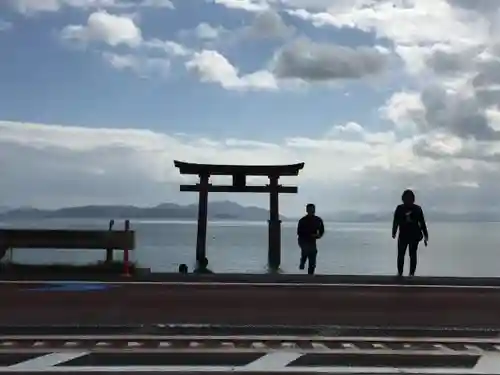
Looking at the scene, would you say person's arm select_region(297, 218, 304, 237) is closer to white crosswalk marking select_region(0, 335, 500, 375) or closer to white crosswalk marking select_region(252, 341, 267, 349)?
white crosswalk marking select_region(0, 335, 500, 375)

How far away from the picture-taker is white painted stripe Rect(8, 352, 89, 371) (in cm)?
883

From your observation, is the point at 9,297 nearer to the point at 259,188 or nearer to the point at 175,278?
the point at 175,278

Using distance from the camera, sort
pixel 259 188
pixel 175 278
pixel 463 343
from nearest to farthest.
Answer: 1. pixel 463 343
2. pixel 175 278
3. pixel 259 188

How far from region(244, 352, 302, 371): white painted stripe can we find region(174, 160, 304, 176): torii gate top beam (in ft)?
51.4

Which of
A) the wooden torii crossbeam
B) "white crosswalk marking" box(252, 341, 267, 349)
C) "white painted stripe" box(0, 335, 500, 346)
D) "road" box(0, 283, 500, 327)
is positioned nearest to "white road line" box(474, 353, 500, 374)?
"white painted stripe" box(0, 335, 500, 346)

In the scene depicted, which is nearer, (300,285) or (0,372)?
(0,372)

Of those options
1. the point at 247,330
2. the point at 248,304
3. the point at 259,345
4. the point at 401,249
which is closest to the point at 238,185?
the point at 401,249

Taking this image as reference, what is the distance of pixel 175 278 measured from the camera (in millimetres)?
18750

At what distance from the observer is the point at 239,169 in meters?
25.4

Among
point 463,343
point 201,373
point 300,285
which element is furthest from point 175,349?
point 300,285

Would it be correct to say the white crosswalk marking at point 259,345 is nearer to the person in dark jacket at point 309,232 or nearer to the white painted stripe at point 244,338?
the white painted stripe at point 244,338

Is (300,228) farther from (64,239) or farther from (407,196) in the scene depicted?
(64,239)

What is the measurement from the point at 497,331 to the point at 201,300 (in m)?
5.00

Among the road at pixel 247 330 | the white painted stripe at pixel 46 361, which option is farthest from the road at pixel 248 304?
the white painted stripe at pixel 46 361
